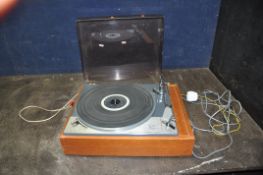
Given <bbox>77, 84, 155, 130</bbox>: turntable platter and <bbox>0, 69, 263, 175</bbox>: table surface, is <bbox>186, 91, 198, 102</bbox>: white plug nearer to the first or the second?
<bbox>0, 69, 263, 175</bbox>: table surface

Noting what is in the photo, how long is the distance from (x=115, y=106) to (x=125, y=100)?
0.06 metres

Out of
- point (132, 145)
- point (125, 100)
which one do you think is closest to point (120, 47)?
point (125, 100)

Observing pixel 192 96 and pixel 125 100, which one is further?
pixel 192 96

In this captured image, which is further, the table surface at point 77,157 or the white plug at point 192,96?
the white plug at point 192,96

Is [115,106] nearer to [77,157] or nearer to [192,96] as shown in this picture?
[77,157]

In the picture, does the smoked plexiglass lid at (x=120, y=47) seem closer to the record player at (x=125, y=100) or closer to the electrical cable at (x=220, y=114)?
the record player at (x=125, y=100)

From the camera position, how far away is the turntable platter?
2.64ft

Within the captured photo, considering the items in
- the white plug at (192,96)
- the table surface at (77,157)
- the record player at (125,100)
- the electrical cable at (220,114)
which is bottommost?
the table surface at (77,157)

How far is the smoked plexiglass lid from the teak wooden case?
0.46 m

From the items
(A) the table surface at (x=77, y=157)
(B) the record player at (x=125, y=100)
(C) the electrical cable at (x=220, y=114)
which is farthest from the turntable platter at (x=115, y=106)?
(C) the electrical cable at (x=220, y=114)

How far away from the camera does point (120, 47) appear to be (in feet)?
3.74

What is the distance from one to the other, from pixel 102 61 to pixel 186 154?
64 centimetres

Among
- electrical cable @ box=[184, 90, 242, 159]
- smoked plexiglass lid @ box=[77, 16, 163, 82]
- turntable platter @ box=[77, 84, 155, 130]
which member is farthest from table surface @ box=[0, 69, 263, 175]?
smoked plexiglass lid @ box=[77, 16, 163, 82]

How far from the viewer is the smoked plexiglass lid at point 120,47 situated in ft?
3.50
